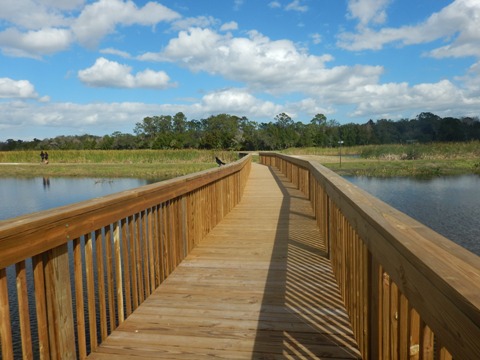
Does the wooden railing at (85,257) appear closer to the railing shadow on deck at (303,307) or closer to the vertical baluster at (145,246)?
the vertical baluster at (145,246)

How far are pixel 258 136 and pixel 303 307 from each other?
297 ft

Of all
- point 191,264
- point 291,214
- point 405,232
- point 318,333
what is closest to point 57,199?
point 291,214

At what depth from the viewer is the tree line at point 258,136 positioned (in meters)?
92.6

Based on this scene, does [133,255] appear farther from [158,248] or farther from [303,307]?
[303,307]

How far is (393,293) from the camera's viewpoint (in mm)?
1808

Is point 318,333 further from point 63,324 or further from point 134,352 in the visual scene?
point 63,324

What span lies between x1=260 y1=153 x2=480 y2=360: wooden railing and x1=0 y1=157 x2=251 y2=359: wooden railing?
1589 mm

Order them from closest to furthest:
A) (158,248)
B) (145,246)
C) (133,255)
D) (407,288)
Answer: (407,288), (133,255), (145,246), (158,248)

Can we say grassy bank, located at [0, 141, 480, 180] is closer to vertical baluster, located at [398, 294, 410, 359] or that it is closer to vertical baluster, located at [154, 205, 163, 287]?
vertical baluster, located at [154, 205, 163, 287]

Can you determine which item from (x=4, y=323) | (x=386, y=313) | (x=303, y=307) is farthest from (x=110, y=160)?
(x=386, y=313)

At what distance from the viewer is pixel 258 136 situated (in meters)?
92.8

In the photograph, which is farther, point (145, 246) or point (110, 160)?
point (110, 160)

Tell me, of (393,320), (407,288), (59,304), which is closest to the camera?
(407,288)

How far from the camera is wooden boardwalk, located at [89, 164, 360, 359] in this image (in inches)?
100
